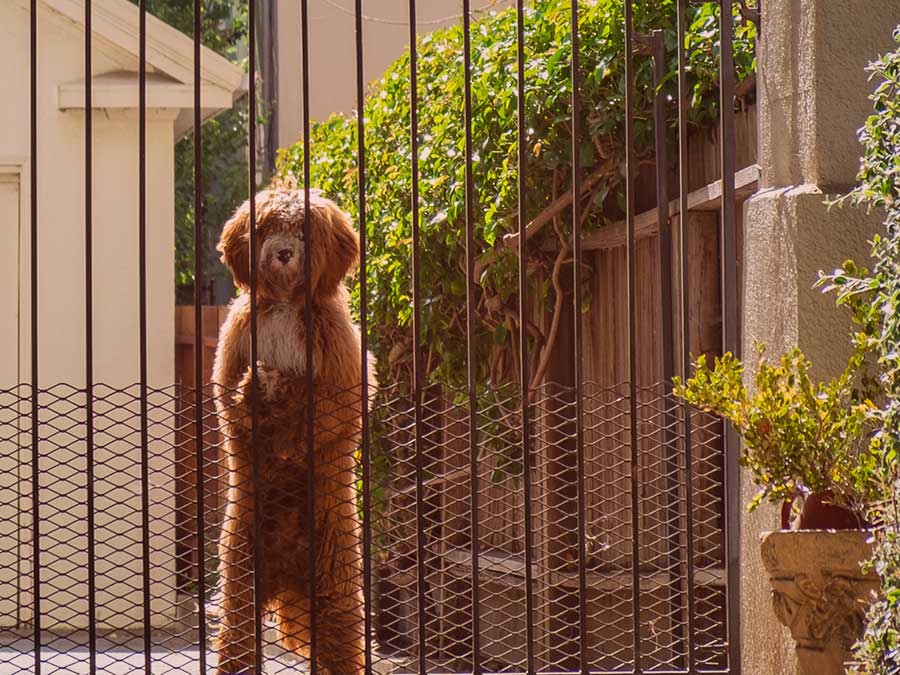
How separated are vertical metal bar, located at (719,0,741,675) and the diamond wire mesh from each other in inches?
3.5

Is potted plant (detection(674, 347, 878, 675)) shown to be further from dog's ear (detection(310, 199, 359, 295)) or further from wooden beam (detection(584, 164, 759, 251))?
dog's ear (detection(310, 199, 359, 295))

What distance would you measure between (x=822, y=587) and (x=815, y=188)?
122 cm

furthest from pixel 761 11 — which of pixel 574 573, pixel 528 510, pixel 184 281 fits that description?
pixel 184 281

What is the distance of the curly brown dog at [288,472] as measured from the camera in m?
5.35

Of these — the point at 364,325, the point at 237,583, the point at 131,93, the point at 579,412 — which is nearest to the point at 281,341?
the point at 364,325

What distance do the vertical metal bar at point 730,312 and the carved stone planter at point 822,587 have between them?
0.84 metres

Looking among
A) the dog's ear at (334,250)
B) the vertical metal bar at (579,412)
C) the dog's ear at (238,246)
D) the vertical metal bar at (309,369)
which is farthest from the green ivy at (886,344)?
the dog's ear at (238,246)

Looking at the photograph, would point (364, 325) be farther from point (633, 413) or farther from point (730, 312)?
point (730, 312)

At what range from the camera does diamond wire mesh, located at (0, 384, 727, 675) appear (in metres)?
5.31

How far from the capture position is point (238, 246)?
5723 mm

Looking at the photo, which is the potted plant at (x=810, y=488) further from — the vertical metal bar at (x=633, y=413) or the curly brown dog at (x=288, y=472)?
the curly brown dog at (x=288, y=472)

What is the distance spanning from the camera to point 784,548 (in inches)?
157

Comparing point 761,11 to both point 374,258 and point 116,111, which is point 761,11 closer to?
point 374,258

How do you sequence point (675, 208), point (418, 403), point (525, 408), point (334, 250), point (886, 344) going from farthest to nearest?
point (675, 208) < point (334, 250) < point (525, 408) < point (418, 403) < point (886, 344)
